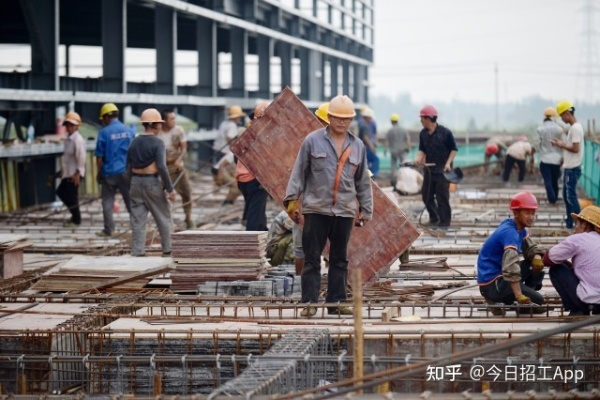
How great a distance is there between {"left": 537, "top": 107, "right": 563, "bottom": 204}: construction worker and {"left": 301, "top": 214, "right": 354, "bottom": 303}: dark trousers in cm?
1082

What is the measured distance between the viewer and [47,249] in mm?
16688

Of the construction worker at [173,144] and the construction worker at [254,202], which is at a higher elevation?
the construction worker at [173,144]

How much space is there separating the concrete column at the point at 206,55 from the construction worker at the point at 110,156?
58.2 ft

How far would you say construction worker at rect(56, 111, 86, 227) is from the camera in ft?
63.5

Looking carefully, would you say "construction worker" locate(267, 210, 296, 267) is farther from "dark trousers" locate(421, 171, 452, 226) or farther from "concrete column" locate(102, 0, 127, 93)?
"concrete column" locate(102, 0, 127, 93)

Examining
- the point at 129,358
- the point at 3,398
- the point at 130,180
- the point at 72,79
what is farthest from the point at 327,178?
the point at 72,79

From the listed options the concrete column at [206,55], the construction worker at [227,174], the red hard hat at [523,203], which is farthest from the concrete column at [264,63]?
the red hard hat at [523,203]

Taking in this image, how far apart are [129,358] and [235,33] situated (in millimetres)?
31668

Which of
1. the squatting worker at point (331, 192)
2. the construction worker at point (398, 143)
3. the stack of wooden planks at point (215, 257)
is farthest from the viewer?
the construction worker at point (398, 143)

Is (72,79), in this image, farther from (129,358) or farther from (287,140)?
(129,358)

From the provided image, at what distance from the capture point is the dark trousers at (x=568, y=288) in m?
10.5

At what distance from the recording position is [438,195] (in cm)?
1875

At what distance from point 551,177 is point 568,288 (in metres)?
12.0

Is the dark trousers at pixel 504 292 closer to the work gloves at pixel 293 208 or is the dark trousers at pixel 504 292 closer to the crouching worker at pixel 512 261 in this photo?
the crouching worker at pixel 512 261
